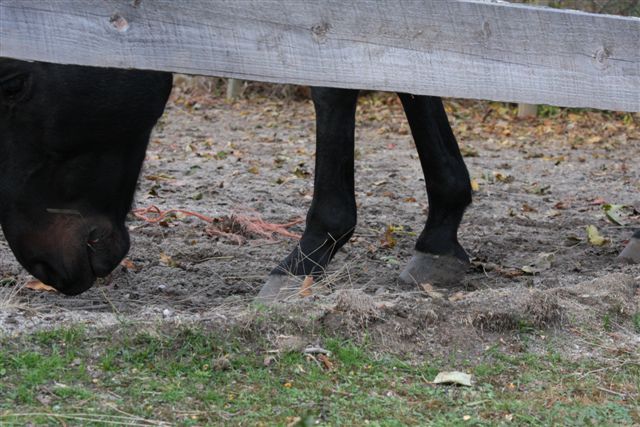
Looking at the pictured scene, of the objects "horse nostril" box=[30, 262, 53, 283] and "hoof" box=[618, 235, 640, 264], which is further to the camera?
"hoof" box=[618, 235, 640, 264]

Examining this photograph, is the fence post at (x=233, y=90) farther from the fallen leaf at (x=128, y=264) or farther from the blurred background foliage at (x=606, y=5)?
the fallen leaf at (x=128, y=264)

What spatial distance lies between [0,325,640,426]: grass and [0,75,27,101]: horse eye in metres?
0.74

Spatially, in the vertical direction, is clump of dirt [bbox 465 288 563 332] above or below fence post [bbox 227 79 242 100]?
above

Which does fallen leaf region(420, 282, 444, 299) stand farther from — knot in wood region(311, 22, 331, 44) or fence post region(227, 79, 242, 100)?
fence post region(227, 79, 242, 100)

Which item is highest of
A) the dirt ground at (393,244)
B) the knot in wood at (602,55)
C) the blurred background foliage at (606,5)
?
the blurred background foliage at (606,5)

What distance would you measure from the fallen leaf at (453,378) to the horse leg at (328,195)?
100 cm

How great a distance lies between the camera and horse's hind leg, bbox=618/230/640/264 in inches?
169

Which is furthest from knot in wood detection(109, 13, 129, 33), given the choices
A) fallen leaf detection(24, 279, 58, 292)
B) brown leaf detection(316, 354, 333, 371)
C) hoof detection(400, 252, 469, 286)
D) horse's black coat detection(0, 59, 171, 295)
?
→ hoof detection(400, 252, 469, 286)

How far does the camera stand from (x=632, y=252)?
14.2 ft

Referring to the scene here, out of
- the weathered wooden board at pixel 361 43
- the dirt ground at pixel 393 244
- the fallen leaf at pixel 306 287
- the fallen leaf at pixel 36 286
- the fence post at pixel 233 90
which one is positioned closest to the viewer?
the weathered wooden board at pixel 361 43

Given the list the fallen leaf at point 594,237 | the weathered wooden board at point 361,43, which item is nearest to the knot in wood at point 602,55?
the weathered wooden board at point 361,43

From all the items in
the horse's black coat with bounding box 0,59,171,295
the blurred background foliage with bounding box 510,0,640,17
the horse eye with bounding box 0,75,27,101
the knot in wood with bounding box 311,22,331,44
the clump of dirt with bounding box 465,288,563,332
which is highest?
the blurred background foliage with bounding box 510,0,640,17

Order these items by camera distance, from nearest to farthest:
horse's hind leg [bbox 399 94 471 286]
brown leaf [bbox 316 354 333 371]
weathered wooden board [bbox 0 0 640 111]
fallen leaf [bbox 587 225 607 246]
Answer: weathered wooden board [bbox 0 0 640 111] < brown leaf [bbox 316 354 333 371] < horse's hind leg [bbox 399 94 471 286] < fallen leaf [bbox 587 225 607 246]

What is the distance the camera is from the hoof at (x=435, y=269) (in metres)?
4.04
